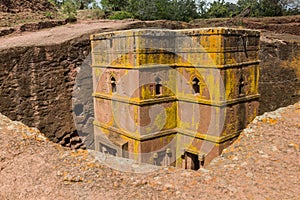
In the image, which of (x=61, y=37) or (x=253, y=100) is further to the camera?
(x=61, y=37)

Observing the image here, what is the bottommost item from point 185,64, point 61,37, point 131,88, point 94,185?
point 94,185

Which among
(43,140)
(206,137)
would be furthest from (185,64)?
(43,140)

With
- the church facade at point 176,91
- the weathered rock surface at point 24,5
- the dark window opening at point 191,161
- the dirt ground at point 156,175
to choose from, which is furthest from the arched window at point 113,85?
the weathered rock surface at point 24,5

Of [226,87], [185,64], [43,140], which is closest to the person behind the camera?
[43,140]

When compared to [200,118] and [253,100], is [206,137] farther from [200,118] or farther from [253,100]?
[253,100]

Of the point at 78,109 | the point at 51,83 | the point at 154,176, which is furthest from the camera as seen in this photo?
the point at 78,109

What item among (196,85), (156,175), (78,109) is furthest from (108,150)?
(156,175)

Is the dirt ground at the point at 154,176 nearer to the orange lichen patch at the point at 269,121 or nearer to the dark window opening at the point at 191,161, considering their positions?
the orange lichen patch at the point at 269,121

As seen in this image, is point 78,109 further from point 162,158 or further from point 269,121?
point 269,121

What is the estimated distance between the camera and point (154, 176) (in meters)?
4.28

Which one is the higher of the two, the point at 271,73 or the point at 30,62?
the point at 30,62

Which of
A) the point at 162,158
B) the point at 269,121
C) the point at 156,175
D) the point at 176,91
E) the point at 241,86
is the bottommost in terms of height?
the point at 162,158

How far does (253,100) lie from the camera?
7891 millimetres

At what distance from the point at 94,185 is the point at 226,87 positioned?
13.6ft
